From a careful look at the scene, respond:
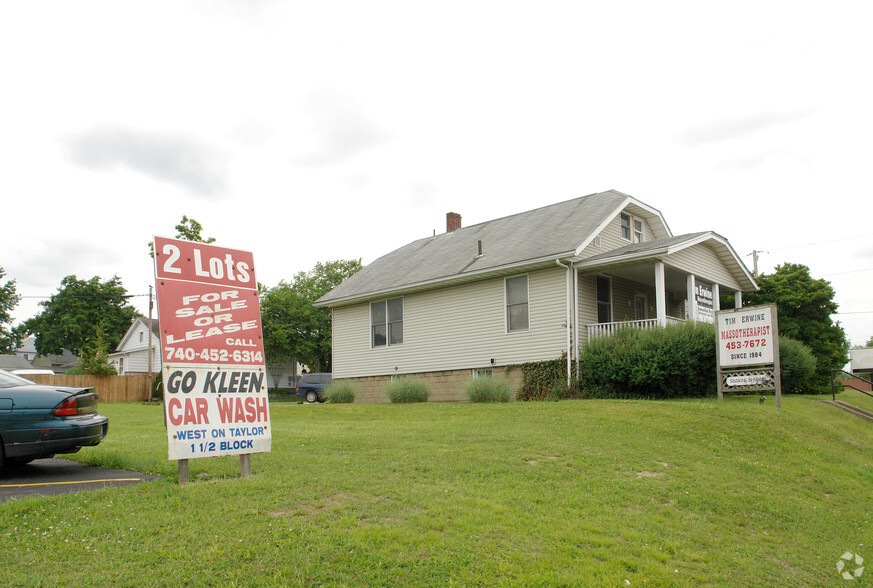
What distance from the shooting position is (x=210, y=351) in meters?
7.09

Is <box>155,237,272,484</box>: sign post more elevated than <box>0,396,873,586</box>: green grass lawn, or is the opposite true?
<box>155,237,272,484</box>: sign post

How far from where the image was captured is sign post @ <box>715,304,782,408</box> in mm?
13953

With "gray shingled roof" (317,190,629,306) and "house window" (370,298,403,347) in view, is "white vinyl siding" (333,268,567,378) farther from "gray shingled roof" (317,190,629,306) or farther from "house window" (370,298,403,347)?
"gray shingled roof" (317,190,629,306)

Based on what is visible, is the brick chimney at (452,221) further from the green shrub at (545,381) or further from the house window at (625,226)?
the green shrub at (545,381)

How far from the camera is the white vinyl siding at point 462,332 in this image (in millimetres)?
17938

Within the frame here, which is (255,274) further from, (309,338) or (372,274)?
(309,338)

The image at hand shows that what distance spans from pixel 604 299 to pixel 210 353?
14.3 m

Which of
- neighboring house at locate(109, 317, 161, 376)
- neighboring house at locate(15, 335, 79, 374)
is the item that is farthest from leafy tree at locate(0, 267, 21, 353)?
neighboring house at locate(109, 317, 161, 376)

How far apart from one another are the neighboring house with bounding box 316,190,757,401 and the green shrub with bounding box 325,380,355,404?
40.3 inches

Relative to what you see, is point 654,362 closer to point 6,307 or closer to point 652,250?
point 652,250

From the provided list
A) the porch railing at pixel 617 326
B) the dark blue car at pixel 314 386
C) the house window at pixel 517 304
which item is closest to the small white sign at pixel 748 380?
the porch railing at pixel 617 326

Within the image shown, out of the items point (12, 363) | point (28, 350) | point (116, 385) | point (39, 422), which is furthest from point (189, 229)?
point (28, 350)

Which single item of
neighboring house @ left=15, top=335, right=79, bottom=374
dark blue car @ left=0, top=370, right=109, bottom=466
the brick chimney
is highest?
the brick chimney

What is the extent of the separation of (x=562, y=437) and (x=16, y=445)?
7.44m
